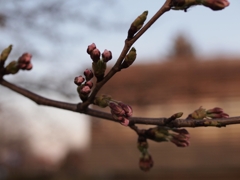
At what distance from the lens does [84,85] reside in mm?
1342

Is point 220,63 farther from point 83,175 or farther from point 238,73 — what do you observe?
point 83,175

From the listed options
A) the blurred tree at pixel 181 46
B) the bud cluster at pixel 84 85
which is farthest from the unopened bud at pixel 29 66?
the blurred tree at pixel 181 46

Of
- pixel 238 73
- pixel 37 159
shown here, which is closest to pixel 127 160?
pixel 238 73

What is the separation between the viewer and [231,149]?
1295 centimetres

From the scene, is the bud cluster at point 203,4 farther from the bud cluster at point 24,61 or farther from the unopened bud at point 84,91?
the bud cluster at point 24,61

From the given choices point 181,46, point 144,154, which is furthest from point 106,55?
point 181,46

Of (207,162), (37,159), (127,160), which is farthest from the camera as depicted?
(37,159)

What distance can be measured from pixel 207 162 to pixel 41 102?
11825mm

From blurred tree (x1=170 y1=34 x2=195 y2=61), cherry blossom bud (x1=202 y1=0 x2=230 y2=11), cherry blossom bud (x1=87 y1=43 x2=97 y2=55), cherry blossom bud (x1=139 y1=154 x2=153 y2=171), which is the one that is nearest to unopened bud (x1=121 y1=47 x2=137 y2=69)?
cherry blossom bud (x1=87 y1=43 x2=97 y2=55)

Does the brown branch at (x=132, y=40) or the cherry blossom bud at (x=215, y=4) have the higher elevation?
the cherry blossom bud at (x=215, y=4)

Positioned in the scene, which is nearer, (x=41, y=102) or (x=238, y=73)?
(x=41, y=102)

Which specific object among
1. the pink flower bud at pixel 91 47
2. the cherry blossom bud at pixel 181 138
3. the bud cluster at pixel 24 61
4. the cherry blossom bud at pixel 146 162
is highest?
the pink flower bud at pixel 91 47

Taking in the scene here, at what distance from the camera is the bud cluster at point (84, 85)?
1.32 meters

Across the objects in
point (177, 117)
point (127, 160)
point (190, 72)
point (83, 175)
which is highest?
point (190, 72)
